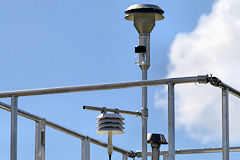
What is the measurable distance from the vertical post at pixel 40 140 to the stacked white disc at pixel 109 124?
827mm

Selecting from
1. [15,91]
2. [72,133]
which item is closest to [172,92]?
[15,91]

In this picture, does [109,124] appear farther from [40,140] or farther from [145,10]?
[145,10]

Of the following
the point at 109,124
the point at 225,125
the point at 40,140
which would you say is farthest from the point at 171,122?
the point at 40,140

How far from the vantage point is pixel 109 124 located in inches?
539

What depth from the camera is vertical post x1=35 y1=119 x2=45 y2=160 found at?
1327 centimetres

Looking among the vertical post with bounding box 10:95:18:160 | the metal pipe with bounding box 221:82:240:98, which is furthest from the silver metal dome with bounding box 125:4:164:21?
the vertical post with bounding box 10:95:18:160

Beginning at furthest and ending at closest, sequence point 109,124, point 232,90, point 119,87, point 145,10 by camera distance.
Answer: point 145,10 < point 109,124 < point 232,90 < point 119,87

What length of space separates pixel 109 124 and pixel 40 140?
41.6 inches

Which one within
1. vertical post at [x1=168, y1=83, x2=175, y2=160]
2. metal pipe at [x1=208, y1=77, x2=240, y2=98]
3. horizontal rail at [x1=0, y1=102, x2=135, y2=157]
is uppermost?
metal pipe at [x1=208, y1=77, x2=240, y2=98]

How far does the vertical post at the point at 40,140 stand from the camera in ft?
43.5

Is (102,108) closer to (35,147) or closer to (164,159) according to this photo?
(35,147)

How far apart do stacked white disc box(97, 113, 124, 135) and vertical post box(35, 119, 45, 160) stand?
2.71 ft

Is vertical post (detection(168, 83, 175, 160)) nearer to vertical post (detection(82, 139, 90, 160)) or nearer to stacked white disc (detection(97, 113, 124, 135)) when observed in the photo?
stacked white disc (detection(97, 113, 124, 135))

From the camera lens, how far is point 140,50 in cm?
1486
